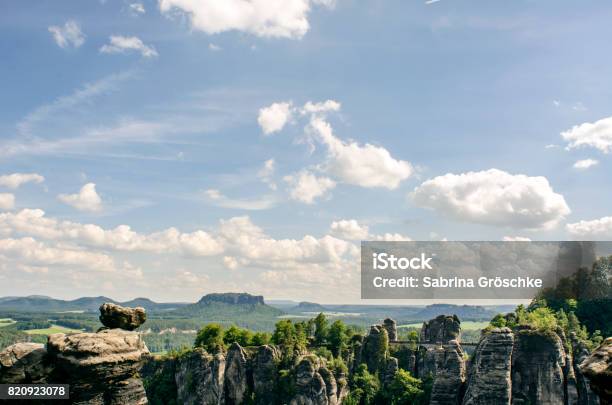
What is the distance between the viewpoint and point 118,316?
29.0 m

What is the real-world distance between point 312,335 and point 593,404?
6775 centimetres

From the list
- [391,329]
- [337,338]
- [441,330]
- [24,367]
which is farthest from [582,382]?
[24,367]

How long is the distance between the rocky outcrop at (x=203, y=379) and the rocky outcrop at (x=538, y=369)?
51.4 m

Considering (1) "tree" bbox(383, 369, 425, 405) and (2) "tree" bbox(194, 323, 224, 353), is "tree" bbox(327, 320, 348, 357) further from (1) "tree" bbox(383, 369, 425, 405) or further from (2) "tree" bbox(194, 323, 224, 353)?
(2) "tree" bbox(194, 323, 224, 353)

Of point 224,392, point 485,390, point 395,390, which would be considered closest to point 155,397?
point 224,392

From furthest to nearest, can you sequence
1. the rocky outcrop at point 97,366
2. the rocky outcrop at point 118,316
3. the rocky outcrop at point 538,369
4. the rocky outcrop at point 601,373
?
the rocky outcrop at point 538,369 < the rocky outcrop at point 118,316 < the rocky outcrop at point 97,366 < the rocky outcrop at point 601,373

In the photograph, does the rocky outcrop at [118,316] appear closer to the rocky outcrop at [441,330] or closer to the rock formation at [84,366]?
the rock formation at [84,366]

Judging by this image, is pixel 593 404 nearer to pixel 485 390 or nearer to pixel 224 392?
pixel 485 390

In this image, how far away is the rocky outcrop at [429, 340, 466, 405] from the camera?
67000 mm

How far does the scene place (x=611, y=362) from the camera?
13.1 meters

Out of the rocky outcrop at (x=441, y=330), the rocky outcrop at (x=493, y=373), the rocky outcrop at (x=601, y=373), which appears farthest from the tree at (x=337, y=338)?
the rocky outcrop at (x=601, y=373)

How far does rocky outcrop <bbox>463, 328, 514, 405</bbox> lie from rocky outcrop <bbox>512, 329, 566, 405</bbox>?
4669mm

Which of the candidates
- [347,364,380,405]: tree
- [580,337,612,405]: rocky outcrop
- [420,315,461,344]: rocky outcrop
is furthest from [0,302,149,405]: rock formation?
[420,315,461,344]: rocky outcrop

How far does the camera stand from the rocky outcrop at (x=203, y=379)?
93250 millimetres
